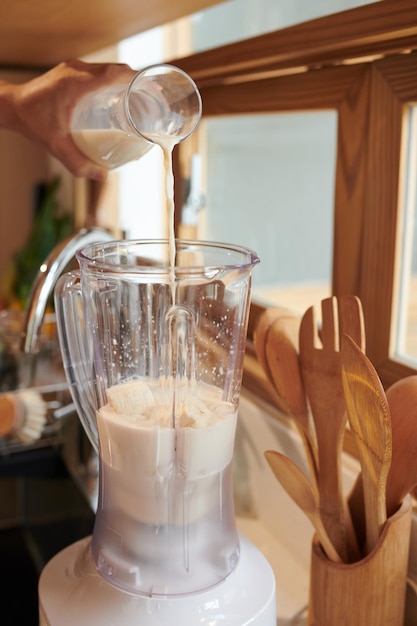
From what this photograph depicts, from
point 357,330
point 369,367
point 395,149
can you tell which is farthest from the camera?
point 395,149

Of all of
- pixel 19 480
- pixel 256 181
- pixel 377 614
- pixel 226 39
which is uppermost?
pixel 226 39

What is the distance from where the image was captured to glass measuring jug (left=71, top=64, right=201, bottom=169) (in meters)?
0.63

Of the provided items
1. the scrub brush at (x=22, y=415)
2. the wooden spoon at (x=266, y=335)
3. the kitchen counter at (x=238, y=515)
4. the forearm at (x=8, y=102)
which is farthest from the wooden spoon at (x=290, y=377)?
the scrub brush at (x=22, y=415)

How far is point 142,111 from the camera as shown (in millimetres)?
669

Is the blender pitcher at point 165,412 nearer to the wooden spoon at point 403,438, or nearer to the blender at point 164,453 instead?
the blender at point 164,453

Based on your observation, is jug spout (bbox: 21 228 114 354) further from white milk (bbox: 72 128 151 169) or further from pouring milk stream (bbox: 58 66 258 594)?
pouring milk stream (bbox: 58 66 258 594)

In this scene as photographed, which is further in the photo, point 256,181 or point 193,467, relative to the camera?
point 256,181

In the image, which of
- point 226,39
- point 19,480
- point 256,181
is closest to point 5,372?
point 19,480

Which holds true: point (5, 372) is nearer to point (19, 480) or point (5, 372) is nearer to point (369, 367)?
point (19, 480)

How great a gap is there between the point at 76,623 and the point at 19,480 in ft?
2.64

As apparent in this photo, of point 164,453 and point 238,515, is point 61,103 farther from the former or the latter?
point 238,515

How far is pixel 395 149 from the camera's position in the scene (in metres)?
0.76

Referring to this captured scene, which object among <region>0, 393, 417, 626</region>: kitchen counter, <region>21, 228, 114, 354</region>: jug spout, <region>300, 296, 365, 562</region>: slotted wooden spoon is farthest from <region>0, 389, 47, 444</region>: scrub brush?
<region>300, 296, 365, 562</region>: slotted wooden spoon

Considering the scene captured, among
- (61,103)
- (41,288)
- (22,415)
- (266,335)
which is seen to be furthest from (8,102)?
(22,415)
